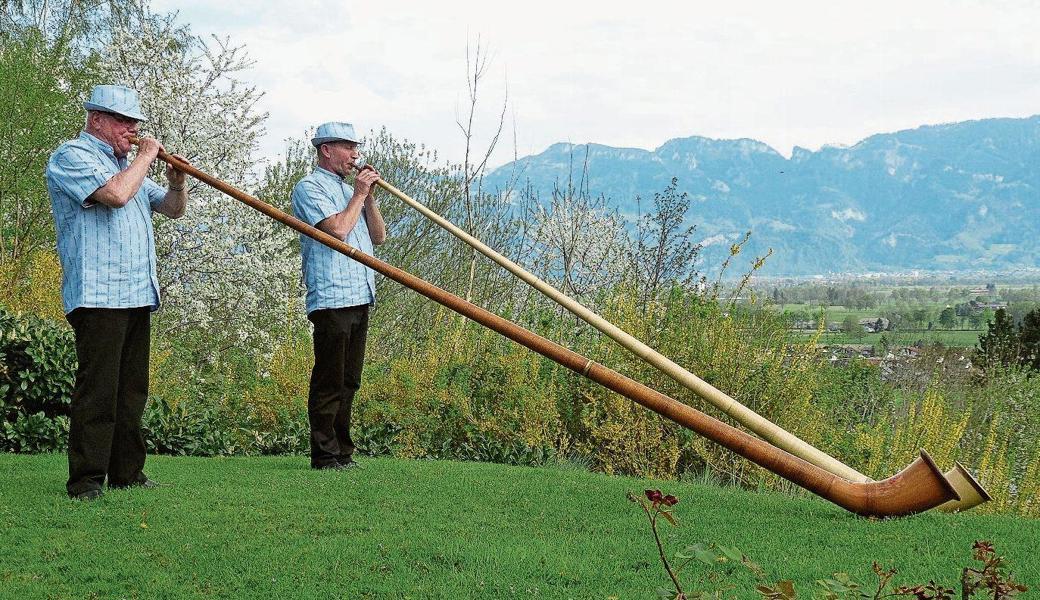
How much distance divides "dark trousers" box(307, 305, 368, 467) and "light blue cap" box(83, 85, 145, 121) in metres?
1.60

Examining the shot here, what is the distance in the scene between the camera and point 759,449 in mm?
2037

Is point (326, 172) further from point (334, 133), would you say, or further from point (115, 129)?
point (115, 129)

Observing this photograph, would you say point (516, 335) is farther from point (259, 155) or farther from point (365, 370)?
point (259, 155)

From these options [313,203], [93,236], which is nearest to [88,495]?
[93,236]

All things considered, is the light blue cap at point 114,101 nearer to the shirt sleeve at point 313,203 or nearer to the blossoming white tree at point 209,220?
the shirt sleeve at point 313,203

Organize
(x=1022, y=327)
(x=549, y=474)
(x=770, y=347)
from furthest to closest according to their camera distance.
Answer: (x=1022, y=327) → (x=770, y=347) → (x=549, y=474)

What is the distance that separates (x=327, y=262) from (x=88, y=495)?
1850 millimetres

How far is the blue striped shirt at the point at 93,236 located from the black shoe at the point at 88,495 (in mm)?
928

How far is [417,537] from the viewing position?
4.10 meters

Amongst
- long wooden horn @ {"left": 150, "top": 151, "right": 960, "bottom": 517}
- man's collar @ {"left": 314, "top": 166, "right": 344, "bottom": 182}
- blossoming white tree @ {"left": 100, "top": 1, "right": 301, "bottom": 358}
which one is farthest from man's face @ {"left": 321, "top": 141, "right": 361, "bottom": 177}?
blossoming white tree @ {"left": 100, "top": 1, "right": 301, "bottom": 358}

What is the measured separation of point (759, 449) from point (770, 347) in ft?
18.5

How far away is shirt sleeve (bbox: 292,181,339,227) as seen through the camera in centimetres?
569

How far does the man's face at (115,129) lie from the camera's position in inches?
187

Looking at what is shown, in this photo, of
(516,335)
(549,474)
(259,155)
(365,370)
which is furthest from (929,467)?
(259,155)
